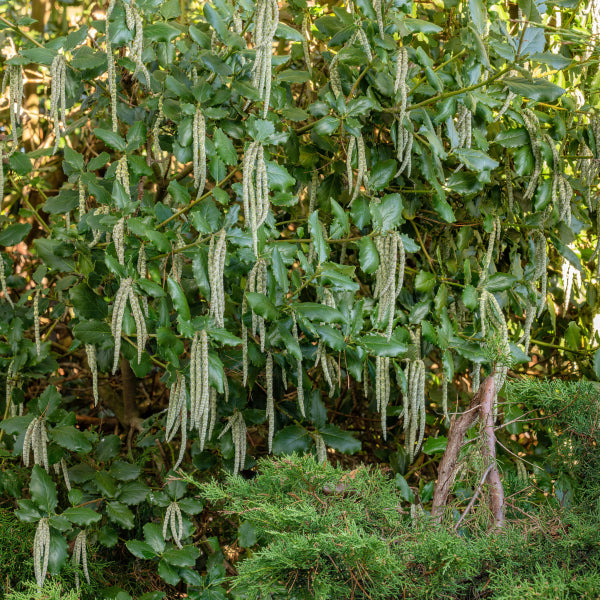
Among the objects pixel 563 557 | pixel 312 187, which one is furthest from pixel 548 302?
pixel 563 557

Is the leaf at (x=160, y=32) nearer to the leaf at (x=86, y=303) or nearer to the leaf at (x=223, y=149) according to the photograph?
the leaf at (x=223, y=149)

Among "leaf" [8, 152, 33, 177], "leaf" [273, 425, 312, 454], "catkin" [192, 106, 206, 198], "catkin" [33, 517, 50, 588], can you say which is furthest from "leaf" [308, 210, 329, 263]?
"catkin" [33, 517, 50, 588]

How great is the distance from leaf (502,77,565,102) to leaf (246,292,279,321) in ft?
2.36

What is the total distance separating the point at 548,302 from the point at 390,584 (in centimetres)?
150

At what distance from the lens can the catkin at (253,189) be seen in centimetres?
124

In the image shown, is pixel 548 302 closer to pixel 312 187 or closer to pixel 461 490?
pixel 312 187

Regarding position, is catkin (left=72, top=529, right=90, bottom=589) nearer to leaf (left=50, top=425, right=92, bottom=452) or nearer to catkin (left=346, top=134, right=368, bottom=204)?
leaf (left=50, top=425, right=92, bottom=452)

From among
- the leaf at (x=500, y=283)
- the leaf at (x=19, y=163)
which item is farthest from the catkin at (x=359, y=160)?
the leaf at (x=19, y=163)

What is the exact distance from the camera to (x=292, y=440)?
61.7 inches

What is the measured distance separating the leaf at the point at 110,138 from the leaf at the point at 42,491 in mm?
706

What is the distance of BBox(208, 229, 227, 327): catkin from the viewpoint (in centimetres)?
125

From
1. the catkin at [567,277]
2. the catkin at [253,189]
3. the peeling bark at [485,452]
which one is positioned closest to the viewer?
the peeling bark at [485,452]

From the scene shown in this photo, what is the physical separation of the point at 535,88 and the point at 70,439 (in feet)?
4.19

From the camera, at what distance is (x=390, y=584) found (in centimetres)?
78
